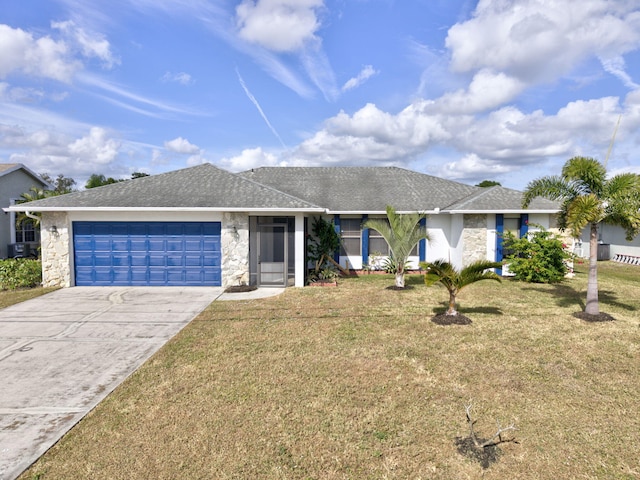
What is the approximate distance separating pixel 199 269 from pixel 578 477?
12.2 m

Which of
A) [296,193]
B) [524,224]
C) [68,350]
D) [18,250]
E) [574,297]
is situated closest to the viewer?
[68,350]

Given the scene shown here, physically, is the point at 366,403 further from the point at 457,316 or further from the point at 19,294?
the point at 19,294

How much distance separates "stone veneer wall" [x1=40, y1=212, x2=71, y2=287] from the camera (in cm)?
1296

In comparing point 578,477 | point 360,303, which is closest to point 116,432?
point 578,477

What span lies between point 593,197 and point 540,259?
253 inches

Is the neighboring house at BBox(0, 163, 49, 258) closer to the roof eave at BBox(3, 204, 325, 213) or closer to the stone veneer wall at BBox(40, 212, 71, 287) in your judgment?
the stone veneer wall at BBox(40, 212, 71, 287)

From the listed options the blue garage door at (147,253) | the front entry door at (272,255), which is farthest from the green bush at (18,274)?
the front entry door at (272,255)

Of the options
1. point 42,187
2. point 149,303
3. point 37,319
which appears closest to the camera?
point 37,319

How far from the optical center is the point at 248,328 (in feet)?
27.9

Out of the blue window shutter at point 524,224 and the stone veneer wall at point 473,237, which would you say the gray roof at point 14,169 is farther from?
the blue window shutter at point 524,224

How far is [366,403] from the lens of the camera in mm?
5070

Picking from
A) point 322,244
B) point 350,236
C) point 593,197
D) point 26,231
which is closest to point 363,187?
point 350,236

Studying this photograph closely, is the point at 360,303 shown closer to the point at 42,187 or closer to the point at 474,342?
the point at 474,342

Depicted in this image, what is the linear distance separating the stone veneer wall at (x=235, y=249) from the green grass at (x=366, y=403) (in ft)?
13.3
